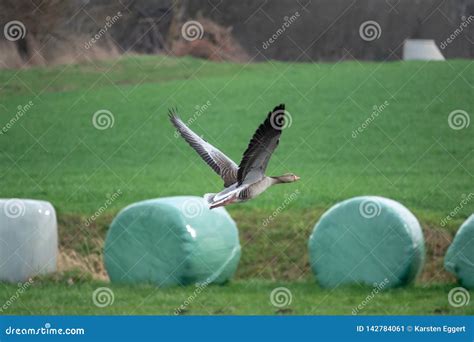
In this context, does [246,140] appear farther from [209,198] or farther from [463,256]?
[209,198]

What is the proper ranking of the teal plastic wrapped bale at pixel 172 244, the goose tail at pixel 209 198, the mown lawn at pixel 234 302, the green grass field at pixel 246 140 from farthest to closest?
the green grass field at pixel 246 140
the teal plastic wrapped bale at pixel 172 244
the mown lawn at pixel 234 302
the goose tail at pixel 209 198

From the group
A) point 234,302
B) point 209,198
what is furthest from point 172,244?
point 209,198

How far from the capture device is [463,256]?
10805mm

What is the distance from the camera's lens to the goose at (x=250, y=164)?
295 inches

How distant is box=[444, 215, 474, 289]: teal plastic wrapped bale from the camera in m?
10.7

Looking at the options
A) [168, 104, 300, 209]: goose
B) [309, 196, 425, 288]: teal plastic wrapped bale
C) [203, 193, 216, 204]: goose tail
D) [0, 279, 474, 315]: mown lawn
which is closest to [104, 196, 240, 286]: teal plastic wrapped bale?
[0, 279, 474, 315]: mown lawn

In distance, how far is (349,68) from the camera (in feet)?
49.1

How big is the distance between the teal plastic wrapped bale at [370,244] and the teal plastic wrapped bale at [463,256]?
11.0 inches

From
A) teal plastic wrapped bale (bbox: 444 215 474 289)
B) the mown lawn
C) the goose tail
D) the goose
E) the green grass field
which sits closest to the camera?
the goose

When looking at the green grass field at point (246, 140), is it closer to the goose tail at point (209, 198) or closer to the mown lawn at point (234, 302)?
the mown lawn at point (234, 302)

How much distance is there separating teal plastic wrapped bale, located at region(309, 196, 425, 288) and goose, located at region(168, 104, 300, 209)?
8.60 ft

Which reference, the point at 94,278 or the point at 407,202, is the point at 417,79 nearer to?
the point at 407,202

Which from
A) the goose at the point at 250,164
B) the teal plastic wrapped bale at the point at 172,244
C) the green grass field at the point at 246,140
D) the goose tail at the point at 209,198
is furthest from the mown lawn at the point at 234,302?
the goose tail at the point at 209,198

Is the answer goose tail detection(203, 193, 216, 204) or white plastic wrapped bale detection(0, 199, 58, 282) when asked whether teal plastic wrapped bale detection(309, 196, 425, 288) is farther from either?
goose tail detection(203, 193, 216, 204)
